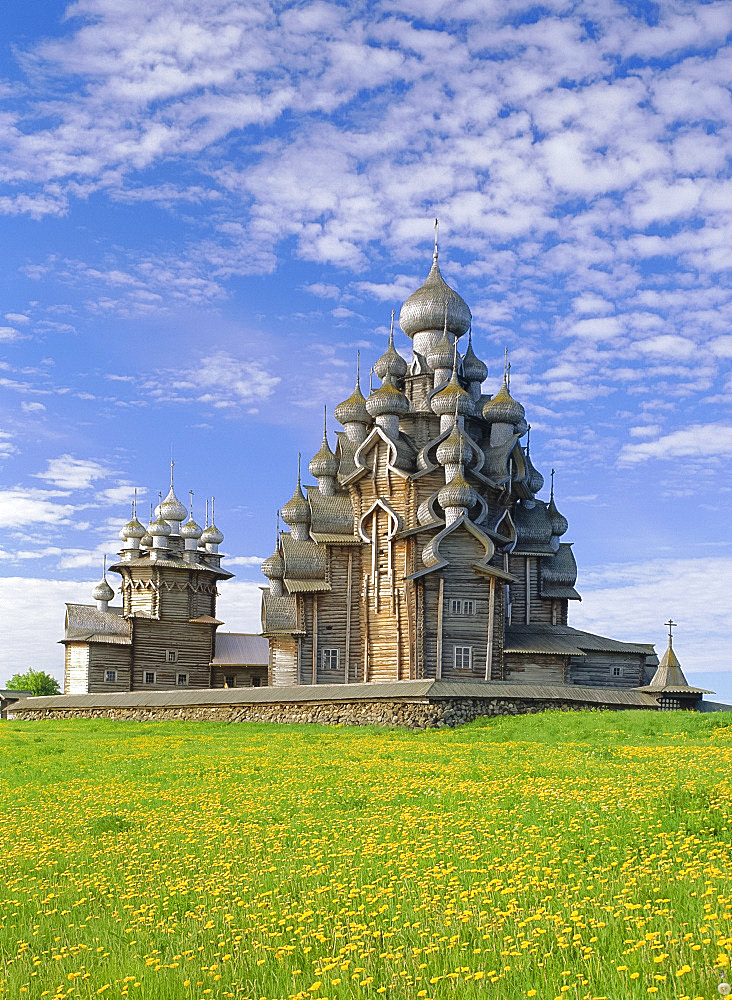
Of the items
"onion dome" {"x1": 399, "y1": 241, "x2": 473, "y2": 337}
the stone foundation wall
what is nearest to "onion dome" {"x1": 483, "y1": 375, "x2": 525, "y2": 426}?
"onion dome" {"x1": 399, "y1": 241, "x2": 473, "y2": 337}

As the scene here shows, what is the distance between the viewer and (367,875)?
8672 mm

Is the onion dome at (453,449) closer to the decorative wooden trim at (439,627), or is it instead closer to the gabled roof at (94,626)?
the decorative wooden trim at (439,627)

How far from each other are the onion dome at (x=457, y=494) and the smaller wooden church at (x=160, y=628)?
924 inches

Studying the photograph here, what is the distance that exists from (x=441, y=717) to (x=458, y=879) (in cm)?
2241

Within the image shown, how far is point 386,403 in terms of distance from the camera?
41906 millimetres

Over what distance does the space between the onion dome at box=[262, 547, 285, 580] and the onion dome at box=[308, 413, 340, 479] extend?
4.51m

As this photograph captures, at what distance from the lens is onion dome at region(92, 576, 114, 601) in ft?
189

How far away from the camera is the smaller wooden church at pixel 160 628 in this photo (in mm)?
53969

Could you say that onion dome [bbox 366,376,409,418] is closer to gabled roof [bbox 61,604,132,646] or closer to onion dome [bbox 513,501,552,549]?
onion dome [bbox 513,501,552,549]

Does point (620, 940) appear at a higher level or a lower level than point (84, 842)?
higher

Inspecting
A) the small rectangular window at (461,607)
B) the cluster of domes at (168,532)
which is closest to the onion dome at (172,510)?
the cluster of domes at (168,532)

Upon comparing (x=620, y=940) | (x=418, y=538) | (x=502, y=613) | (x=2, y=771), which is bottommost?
(x=2, y=771)

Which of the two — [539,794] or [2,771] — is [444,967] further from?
[2,771]

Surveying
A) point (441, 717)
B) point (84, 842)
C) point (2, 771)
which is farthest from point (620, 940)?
point (441, 717)
